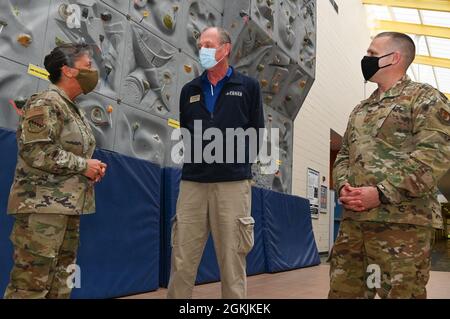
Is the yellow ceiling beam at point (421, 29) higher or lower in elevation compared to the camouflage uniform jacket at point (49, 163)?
higher

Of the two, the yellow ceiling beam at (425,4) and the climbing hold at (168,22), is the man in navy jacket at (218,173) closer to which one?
the climbing hold at (168,22)

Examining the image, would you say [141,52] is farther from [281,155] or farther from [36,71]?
[281,155]

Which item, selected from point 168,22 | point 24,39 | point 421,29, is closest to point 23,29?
point 24,39

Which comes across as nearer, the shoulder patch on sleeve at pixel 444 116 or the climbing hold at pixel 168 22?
the shoulder patch on sleeve at pixel 444 116

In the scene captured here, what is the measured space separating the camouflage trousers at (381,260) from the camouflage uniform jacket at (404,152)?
56 mm

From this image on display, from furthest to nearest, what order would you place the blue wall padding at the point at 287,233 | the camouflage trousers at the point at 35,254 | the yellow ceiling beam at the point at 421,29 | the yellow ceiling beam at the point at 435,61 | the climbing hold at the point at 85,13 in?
the yellow ceiling beam at the point at 435,61 < the yellow ceiling beam at the point at 421,29 < the blue wall padding at the point at 287,233 < the climbing hold at the point at 85,13 < the camouflage trousers at the point at 35,254

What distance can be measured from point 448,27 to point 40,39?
11.5m

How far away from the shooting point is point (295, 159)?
7.87 metres

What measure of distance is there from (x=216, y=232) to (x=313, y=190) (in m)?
6.87

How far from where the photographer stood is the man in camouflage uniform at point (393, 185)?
5.58 feet

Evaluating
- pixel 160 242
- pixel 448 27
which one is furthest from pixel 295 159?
pixel 448 27

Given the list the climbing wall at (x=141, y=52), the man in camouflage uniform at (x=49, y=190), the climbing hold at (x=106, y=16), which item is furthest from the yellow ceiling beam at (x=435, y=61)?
the man in camouflage uniform at (x=49, y=190)

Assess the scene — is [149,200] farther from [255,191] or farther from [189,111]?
[255,191]

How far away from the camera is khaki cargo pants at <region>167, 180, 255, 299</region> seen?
6.83 ft
